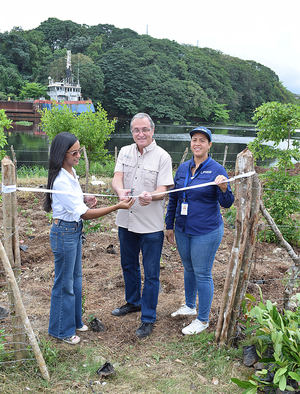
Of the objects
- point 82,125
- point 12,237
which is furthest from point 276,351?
point 82,125

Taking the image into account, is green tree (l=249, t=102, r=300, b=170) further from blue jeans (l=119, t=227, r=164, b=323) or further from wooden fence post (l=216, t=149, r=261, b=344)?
blue jeans (l=119, t=227, r=164, b=323)

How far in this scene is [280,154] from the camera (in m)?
5.98

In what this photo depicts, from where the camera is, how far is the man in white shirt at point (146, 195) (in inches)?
123

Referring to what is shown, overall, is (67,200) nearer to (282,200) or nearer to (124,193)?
(124,193)

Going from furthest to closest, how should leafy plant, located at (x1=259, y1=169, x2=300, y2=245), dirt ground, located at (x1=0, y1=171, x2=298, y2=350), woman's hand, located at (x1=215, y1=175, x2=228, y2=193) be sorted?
leafy plant, located at (x1=259, y1=169, x2=300, y2=245) < dirt ground, located at (x1=0, y1=171, x2=298, y2=350) < woman's hand, located at (x1=215, y1=175, x2=228, y2=193)

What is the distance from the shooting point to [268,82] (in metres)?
79.5

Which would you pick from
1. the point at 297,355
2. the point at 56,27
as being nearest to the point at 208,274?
the point at 297,355

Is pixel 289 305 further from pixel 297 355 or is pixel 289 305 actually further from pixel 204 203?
pixel 204 203

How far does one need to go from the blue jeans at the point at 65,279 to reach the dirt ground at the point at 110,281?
0.89 feet

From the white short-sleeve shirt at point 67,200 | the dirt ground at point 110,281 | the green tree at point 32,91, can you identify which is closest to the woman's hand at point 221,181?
the dirt ground at point 110,281

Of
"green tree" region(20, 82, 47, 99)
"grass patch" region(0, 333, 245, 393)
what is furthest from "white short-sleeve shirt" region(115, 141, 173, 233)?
"green tree" region(20, 82, 47, 99)

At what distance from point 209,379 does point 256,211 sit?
142cm

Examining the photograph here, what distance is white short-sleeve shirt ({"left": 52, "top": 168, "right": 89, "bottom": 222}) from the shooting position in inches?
106

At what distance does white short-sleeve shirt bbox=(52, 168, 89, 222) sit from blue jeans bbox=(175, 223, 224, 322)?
101cm
